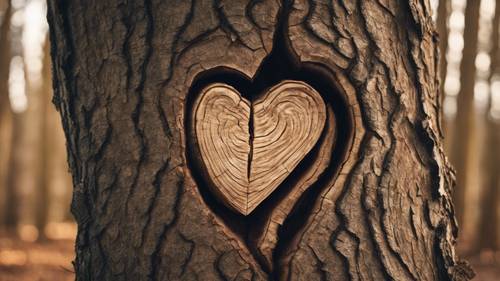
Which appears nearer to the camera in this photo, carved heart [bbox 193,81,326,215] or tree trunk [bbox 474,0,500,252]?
carved heart [bbox 193,81,326,215]

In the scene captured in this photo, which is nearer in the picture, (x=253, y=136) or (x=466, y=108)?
(x=253, y=136)

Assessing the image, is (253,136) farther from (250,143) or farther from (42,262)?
(42,262)

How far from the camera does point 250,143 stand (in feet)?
5.12

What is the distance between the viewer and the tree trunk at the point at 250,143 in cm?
150

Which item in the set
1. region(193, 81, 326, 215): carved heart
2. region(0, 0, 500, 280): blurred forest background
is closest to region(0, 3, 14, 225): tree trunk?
region(0, 0, 500, 280): blurred forest background

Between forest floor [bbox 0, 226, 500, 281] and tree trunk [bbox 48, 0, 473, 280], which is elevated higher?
tree trunk [bbox 48, 0, 473, 280]

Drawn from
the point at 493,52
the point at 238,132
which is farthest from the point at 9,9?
the point at 238,132

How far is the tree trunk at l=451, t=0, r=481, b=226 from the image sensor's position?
8125 millimetres

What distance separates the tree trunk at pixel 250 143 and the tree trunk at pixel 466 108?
726cm

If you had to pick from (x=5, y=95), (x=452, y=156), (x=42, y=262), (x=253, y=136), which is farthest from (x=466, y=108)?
(x=5, y=95)

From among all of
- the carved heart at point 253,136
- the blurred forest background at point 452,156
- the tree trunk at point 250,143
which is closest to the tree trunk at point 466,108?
the blurred forest background at point 452,156

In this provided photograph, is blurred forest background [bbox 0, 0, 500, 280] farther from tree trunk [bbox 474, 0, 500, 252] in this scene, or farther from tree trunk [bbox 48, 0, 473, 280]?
tree trunk [bbox 48, 0, 473, 280]

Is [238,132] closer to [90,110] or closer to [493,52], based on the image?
[90,110]

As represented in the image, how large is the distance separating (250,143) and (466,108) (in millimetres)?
7794
